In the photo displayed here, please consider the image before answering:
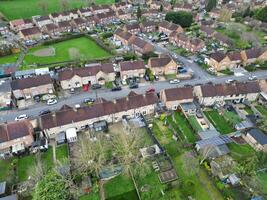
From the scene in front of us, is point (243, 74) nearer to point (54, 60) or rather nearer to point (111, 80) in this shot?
point (111, 80)

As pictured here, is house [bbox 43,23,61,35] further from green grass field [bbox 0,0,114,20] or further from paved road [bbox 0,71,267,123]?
paved road [bbox 0,71,267,123]

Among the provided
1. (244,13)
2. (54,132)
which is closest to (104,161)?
(54,132)

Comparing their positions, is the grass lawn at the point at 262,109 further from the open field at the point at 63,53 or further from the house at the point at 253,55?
the open field at the point at 63,53

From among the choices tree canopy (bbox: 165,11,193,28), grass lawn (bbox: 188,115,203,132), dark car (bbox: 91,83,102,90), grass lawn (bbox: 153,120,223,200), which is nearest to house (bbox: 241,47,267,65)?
tree canopy (bbox: 165,11,193,28)

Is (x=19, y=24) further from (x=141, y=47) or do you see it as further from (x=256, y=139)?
(x=256, y=139)

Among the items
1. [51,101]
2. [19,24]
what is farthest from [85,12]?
[51,101]

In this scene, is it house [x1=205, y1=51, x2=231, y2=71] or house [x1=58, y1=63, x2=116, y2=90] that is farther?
house [x1=205, y1=51, x2=231, y2=71]
